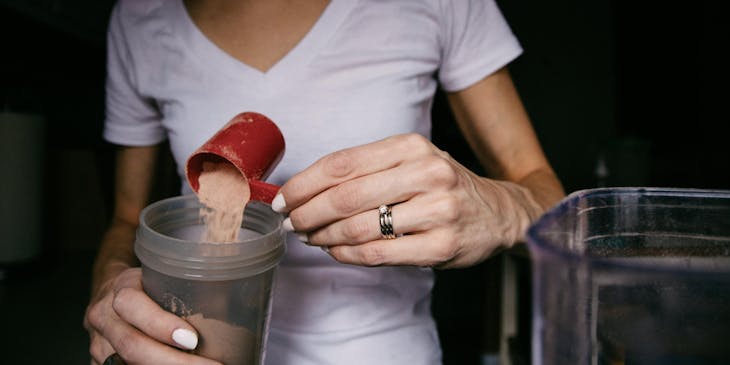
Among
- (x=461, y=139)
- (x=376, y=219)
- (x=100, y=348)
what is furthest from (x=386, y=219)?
(x=461, y=139)

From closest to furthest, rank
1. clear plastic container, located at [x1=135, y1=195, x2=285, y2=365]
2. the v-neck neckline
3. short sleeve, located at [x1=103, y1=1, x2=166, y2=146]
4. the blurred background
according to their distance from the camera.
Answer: clear plastic container, located at [x1=135, y1=195, x2=285, y2=365] → the v-neck neckline → short sleeve, located at [x1=103, y1=1, x2=166, y2=146] → the blurred background

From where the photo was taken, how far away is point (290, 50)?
753 mm

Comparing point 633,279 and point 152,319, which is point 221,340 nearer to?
point 152,319

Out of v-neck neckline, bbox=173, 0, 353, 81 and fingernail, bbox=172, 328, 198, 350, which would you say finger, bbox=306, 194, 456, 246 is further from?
v-neck neckline, bbox=173, 0, 353, 81

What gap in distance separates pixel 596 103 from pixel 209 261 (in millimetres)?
3120

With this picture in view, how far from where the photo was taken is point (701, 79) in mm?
2994

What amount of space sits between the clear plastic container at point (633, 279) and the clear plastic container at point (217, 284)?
0.92ft

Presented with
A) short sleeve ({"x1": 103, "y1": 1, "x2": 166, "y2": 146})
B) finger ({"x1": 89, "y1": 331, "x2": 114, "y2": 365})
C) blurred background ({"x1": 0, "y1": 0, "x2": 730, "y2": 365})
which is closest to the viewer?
finger ({"x1": 89, "y1": 331, "x2": 114, "y2": 365})

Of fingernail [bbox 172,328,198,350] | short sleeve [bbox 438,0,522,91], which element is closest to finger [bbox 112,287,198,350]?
fingernail [bbox 172,328,198,350]

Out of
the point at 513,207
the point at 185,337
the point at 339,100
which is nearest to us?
the point at 185,337

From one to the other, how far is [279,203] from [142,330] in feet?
0.57

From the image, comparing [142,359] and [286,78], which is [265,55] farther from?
[142,359]

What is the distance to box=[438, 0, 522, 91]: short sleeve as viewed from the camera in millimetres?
774

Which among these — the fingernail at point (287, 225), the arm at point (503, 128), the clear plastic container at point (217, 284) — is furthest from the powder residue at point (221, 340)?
the arm at point (503, 128)
